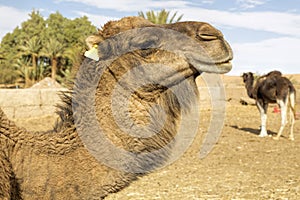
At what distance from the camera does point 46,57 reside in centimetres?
3634

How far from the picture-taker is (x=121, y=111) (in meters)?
2.62

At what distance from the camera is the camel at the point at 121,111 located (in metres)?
2.45

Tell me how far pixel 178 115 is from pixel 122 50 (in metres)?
0.51

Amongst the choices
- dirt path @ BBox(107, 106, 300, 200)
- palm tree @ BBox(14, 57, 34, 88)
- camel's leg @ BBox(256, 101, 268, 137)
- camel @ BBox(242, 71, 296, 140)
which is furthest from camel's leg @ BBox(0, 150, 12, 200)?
palm tree @ BBox(14, 57, 34, 88)

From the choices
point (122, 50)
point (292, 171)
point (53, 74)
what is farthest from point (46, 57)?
point (122, 50)

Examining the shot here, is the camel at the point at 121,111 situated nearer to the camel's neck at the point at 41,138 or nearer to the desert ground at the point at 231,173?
the camel's neck at the point at 41,138

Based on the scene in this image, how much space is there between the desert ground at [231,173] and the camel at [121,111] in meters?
1.17

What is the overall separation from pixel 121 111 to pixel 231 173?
16.0 feet

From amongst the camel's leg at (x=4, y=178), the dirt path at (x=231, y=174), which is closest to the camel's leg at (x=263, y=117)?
the dirt path at (x=231, y=174)

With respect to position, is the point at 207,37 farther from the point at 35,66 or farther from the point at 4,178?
the point at 35,66

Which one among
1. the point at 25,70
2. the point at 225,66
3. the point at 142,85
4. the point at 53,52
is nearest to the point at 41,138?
the point at 142,85

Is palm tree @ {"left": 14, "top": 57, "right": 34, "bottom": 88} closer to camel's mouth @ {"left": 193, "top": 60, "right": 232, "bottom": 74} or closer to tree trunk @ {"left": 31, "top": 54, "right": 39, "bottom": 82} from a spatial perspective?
tree trunk @ {"left": 31, "top": 54, "right": 39, "bottom": 82}

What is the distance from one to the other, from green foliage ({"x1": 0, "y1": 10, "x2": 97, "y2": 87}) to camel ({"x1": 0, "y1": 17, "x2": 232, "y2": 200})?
23.4 m

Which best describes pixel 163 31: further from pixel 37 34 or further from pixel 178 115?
pixel 37 34
